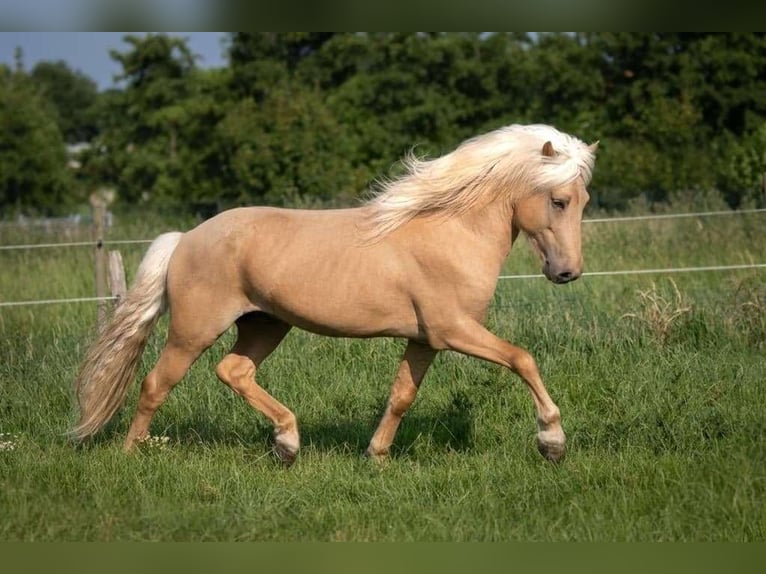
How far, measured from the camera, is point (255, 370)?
6.09 meters

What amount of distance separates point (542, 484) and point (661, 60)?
16442mm

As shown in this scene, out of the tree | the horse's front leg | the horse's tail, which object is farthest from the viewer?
the tree

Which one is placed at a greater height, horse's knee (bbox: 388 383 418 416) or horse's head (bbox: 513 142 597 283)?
horse's head (bbox: 513 142 597 283)

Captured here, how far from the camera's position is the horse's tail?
6.05 m

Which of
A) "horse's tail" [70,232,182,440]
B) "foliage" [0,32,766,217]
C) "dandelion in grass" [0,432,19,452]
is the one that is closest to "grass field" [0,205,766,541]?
"dandelion in grass" [0,432,19,452]

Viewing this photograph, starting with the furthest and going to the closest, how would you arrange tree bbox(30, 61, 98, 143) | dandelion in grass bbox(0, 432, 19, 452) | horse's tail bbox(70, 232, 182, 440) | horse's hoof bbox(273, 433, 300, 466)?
tree bbox(30, 61, 98, 143) → horse's tail bbox(70, 232, 182, 440) → dandelion in grass bbox(0, 432, 19, 452) → horse's hoof bbox(273, 433, 300, 466)

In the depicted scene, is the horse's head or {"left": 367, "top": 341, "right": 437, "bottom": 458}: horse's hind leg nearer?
the horse's head

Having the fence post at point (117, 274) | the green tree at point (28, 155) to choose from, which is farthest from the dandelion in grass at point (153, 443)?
the green tree at point (28, 155)

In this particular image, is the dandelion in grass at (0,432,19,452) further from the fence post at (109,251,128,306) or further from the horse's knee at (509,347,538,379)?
the horse's knee at (509,347,538,379)

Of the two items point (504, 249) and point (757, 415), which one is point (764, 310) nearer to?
point (757, 415)

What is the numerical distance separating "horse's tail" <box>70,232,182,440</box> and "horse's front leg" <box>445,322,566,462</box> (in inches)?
76.1

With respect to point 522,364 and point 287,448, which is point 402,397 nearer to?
point 287,448

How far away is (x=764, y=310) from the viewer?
8109 mm

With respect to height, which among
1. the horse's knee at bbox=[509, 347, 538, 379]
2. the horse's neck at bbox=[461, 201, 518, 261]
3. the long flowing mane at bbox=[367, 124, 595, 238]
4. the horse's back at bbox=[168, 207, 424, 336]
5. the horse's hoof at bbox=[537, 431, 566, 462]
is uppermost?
the long flowing mane at bbox=[367, 124, 595, 238]
